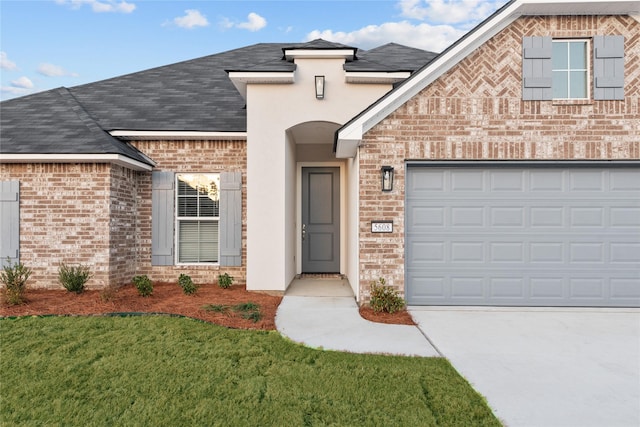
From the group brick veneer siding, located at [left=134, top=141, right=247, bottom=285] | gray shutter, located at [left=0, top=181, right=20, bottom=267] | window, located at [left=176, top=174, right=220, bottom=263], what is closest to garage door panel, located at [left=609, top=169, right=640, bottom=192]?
brick veneer siding, located at [left=134, top=141, right=247, bottom=285]

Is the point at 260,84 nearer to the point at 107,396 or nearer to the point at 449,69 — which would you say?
the point at 449,69

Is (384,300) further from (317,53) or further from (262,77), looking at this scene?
(317,53)

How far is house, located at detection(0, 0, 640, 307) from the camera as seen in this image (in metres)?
6.43

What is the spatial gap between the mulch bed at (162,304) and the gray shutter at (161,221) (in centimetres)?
98

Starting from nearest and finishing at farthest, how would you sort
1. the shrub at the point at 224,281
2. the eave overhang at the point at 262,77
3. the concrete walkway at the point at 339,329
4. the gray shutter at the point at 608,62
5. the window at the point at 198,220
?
the concrete walkway at the point at 339,329 < the gray shutter at the point at 608,62 < the eave overhang at the point at 262,77 < the shrub at the point at 224,281 < the window at the point at 198,220

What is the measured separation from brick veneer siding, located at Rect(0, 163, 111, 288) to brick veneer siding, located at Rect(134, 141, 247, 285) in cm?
109

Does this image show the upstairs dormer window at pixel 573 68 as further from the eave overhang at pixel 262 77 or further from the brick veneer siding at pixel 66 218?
the brick veneer siding at pixel 66 218

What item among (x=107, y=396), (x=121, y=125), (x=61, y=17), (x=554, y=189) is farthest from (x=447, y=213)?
(x=61, y=17)

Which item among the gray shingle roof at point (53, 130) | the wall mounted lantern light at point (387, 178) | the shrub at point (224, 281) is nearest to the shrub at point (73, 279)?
the gray shingle roof at point (53, 130)

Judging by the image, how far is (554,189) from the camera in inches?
262

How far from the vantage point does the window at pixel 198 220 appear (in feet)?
28.7

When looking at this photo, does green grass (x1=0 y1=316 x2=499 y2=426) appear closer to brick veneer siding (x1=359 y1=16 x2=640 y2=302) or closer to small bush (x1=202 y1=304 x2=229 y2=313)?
small bush (x1=202 y1=304 x2=229 y2=313)

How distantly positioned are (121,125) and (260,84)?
372cm

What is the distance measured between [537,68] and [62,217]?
9.67m
